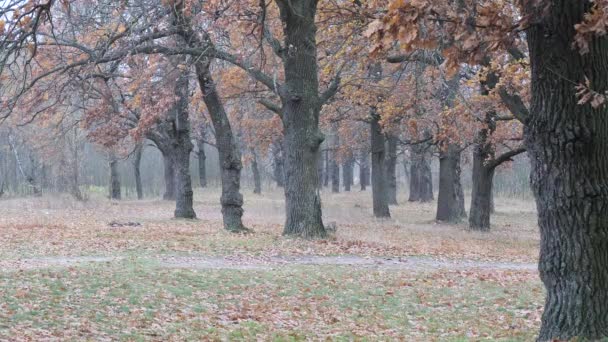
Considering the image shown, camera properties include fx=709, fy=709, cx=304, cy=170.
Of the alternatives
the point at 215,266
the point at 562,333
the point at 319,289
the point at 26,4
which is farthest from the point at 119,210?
the point at 562,333

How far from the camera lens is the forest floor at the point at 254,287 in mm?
9047

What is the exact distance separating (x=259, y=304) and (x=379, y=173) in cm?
2198

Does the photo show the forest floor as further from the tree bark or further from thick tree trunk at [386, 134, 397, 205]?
thick tree trunk at [386, 134, 397, 205]

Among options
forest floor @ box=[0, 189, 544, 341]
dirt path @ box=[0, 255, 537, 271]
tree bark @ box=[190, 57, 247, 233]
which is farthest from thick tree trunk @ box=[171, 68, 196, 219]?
dirt path @ box=[0, 255, 537, 271]

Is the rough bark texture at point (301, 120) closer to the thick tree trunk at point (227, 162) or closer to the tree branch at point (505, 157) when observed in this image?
the thick tree trunk at point (227, 162)

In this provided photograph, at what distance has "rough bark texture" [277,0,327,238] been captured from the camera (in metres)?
17.8

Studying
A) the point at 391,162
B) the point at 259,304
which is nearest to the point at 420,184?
the point at 391,162

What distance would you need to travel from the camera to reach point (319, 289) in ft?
40.1

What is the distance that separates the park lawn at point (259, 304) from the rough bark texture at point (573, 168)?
2126 mm

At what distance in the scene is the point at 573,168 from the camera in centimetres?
678

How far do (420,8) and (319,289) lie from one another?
685 centimetres

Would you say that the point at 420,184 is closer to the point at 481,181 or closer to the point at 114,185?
the point at 114,185

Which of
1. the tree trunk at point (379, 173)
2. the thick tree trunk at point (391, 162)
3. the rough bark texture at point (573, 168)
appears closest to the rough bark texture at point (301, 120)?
the rough bark texture at point (573, 168)

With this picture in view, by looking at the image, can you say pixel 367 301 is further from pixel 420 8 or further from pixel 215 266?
pixel 420 8
